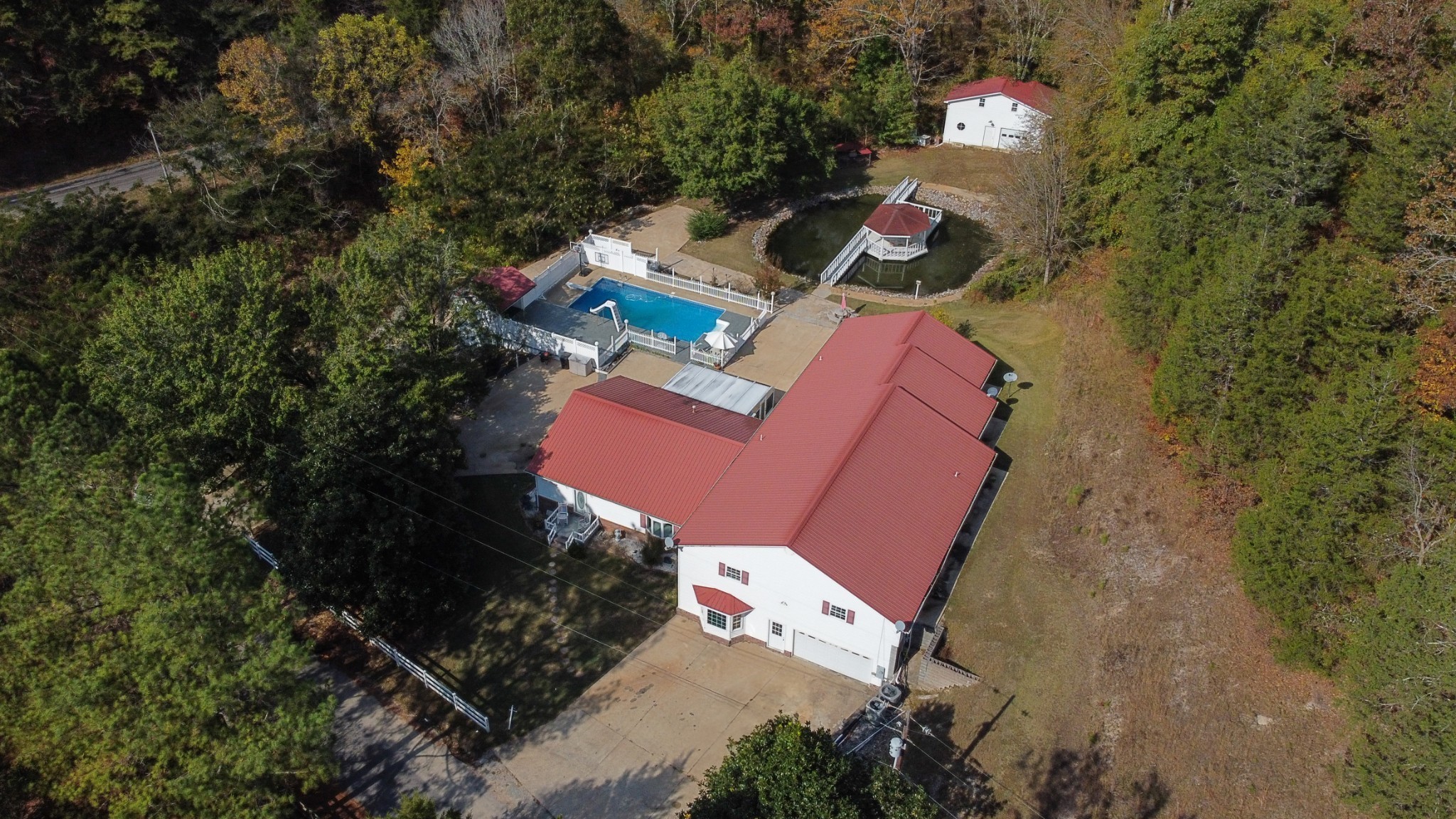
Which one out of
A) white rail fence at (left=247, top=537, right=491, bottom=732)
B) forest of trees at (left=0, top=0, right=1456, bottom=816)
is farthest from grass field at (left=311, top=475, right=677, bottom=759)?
forest of trees at (left=0, top=0, right=1456, bottom=816)

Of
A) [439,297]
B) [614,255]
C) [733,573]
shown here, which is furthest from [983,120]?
[733,573]

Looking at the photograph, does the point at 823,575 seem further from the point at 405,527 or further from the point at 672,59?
the point at 672,59

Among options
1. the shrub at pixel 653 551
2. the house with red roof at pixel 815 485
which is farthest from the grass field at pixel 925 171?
the shrub at pixel 653 551

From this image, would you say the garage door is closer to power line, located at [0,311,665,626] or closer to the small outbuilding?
power line, located at [0,311,665,626]

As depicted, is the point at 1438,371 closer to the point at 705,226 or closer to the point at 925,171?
the point at 705,226

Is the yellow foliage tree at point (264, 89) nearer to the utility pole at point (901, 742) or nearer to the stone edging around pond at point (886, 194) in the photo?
the stone edging around pond at point (886, 194)

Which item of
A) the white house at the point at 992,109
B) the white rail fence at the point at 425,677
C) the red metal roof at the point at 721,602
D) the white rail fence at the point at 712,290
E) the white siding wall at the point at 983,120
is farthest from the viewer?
the white siding wall at the point at 983,120
